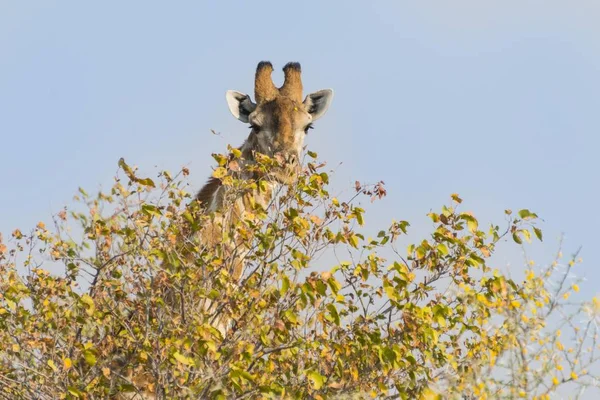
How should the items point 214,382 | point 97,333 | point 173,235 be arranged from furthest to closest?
point 97,333 < point 173,235 < point 214,382

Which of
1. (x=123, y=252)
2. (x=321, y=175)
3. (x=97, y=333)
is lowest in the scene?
(x=97, y=333)

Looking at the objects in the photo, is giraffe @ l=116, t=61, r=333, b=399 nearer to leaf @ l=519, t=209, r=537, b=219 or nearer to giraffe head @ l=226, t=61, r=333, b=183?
giraffe head @ l=226, t=61, r=333, b=183

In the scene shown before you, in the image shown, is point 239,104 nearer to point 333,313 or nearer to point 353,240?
point 353,240

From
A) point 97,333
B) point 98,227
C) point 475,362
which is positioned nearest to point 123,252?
point 98,227

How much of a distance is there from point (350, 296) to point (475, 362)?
4.94 feet

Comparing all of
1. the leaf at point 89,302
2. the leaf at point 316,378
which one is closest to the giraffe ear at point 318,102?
the leaf at point 89,302

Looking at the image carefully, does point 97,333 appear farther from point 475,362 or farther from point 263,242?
point 475,362

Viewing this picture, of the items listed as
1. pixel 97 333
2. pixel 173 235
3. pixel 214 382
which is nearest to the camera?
pixel 214 382

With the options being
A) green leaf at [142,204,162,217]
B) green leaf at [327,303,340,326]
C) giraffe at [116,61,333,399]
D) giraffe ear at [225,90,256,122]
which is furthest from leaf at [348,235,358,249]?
giraffe ear at [225,90,256,122]

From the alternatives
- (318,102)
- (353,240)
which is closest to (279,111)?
(318,102)

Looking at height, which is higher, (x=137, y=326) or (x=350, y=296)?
(x=350, y=296)

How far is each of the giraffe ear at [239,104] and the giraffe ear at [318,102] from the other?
0.96 m

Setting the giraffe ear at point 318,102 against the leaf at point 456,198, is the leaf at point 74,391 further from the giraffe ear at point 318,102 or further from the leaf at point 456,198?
the giraffe ear at point 318,102

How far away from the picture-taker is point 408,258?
32.5ft
